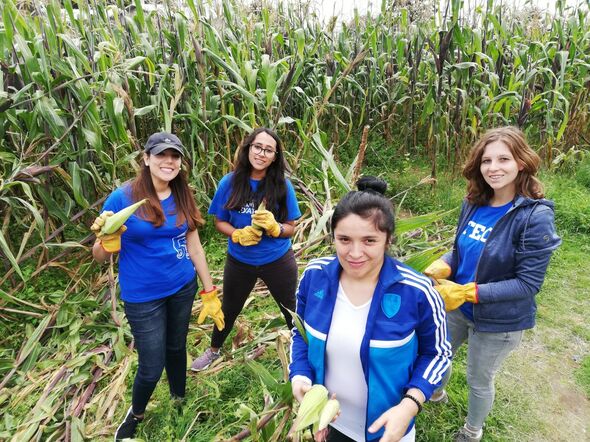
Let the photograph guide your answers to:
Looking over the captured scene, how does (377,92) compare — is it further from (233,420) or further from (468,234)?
(233,420)

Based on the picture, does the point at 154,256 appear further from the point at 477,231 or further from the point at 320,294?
the point at 477,231

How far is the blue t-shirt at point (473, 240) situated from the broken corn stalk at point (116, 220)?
1.40m

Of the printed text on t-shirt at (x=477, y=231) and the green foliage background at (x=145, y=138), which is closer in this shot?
the printed text on t-shirt at (x=477, y=231)

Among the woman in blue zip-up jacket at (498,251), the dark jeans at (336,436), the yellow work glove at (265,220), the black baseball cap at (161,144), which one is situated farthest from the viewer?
the yellow work glove at (265,220)

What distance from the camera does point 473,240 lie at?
64.6 inches

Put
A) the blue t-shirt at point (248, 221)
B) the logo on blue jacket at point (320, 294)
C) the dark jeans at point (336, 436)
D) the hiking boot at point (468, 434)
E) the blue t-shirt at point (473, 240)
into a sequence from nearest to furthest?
the logo on blue jacket at point (320, 294), the dark jeans at point (336, 436), the blue t-shirt at point (473, 240), the hiking boot at point (468, 434), the blue t-shirt at point (248, 221)

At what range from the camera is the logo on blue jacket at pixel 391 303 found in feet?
3.62

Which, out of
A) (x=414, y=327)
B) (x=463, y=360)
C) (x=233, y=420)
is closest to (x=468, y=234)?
(x=414, y=327)

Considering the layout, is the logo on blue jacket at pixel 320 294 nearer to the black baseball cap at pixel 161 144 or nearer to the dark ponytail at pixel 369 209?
the dark ponytail at pixel 369 209

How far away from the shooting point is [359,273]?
3.63 feet

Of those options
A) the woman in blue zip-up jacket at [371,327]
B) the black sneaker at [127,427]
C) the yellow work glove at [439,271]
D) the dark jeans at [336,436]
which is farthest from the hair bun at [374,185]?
the black sneaker at [127,427]

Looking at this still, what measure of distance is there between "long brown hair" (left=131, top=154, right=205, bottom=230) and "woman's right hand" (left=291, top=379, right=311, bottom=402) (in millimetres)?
964

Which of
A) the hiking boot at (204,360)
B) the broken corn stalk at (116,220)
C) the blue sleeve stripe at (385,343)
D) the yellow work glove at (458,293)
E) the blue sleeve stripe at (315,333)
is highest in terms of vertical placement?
the broken corn stalk at (116,220)

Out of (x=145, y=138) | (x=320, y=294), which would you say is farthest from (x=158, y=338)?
(x=145, y=138)
